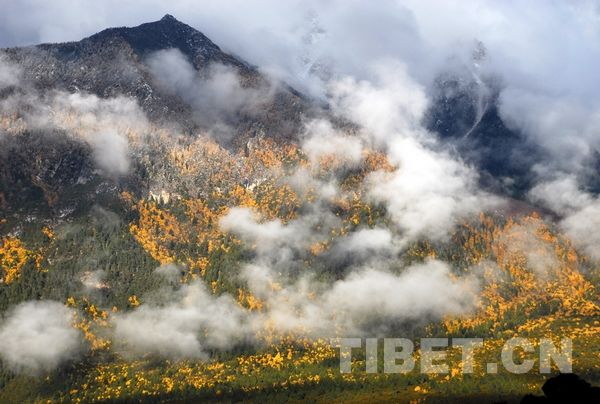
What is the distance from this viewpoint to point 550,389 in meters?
67.8

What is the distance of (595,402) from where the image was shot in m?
62.0

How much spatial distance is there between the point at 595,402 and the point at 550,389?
6.27 m

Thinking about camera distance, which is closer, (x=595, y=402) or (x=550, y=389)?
(x=595, y=402)
